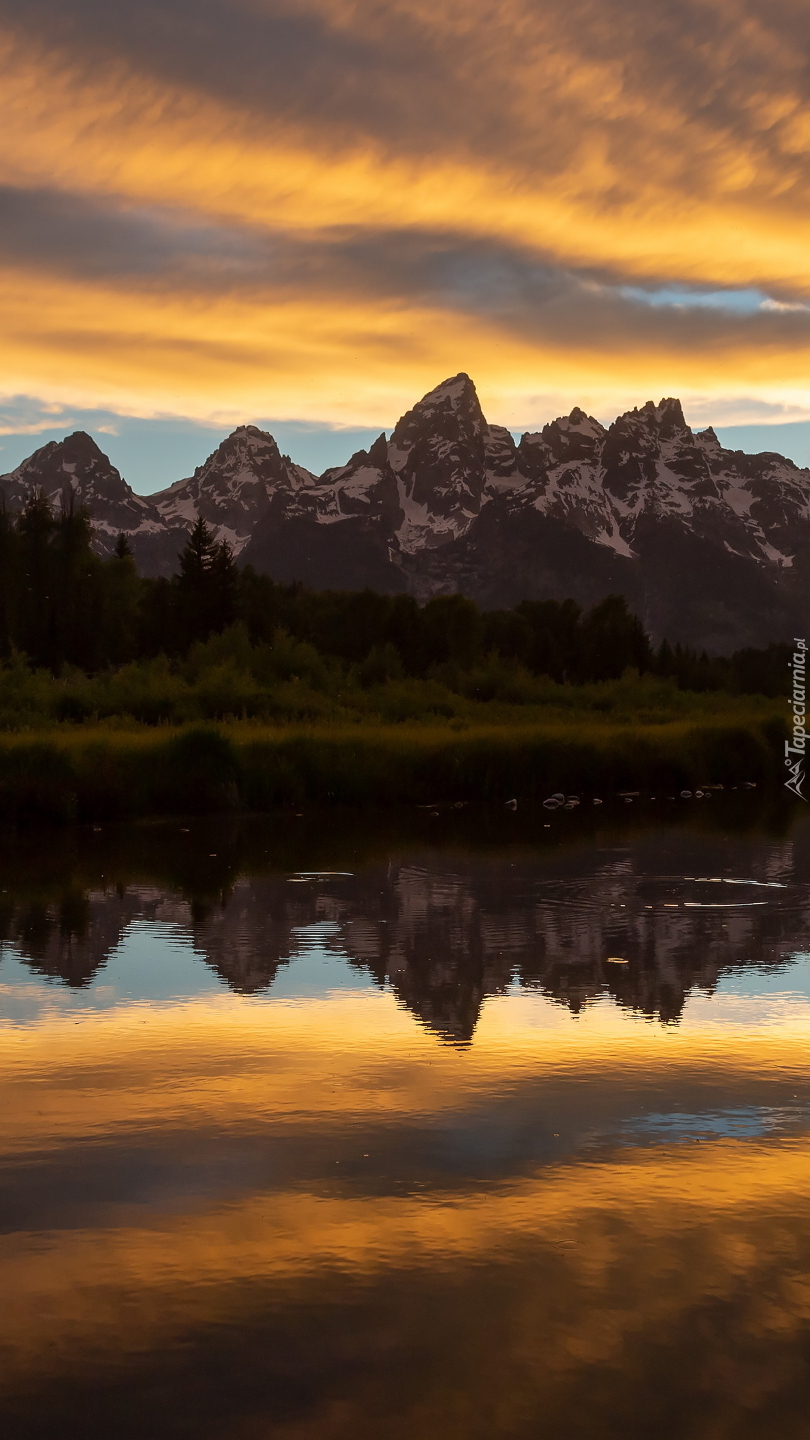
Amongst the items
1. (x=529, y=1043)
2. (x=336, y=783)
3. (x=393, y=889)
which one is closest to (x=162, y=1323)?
(x=529, y=1043)

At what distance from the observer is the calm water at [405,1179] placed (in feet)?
18.7

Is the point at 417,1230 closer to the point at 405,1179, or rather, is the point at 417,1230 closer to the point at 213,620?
the point at 405,1179

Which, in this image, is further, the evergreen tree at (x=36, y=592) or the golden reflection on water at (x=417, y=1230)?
the evergreen tree at (x=36, y=592)

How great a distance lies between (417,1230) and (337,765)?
27584 millimetres

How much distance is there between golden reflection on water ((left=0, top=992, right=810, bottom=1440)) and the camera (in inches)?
226

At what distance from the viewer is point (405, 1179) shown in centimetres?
800

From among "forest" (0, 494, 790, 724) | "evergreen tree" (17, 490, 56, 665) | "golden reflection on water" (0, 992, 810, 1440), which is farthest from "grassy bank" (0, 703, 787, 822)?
"evergreen tree" (17, 490, 56, 665)

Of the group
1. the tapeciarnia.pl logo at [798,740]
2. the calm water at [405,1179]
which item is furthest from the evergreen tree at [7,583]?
the calm water at [405,1179]

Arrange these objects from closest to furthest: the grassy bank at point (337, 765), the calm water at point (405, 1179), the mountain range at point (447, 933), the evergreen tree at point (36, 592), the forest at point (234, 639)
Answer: the calm water at point (405, 1179), the mountain range at point (447, 933), the grassy bank at point (337, 765), the forest at point (234, 639), the evergreen tree at point (36, 592)

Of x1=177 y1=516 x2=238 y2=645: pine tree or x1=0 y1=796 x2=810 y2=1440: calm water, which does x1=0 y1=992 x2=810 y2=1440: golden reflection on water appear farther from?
x1=177 y1=516 x2=238 y2=645: pine tree

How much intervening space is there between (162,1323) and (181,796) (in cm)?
2540

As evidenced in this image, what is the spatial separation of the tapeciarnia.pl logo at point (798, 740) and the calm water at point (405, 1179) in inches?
Answer: 1060

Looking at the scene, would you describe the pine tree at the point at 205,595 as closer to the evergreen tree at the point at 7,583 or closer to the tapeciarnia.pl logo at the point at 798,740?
the evergreen tree at the point at 7,583

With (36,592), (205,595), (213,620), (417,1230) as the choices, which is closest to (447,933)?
(417,1230)
